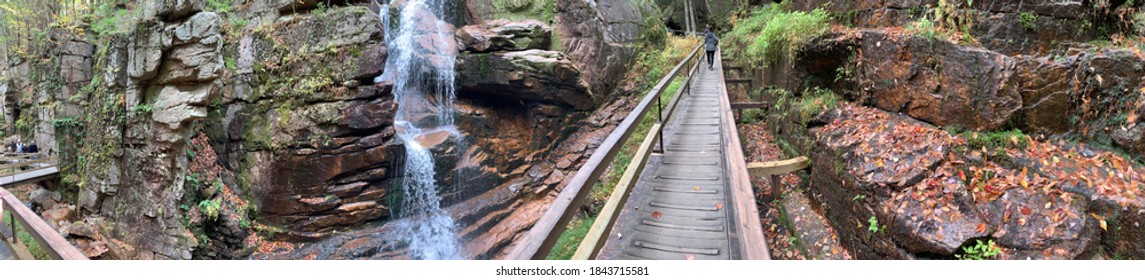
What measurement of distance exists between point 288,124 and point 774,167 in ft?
34.6

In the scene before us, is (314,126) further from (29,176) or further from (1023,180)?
(1023,180)

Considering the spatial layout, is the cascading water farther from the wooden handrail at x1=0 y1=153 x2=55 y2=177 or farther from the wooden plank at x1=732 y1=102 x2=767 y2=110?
the wooden handrail at x1=0 y1=153 x2=55 y2=177

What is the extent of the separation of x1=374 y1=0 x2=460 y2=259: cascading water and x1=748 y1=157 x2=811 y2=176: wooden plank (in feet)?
25.0

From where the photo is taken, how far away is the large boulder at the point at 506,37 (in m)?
12.7

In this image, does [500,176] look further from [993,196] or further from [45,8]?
[45,8]

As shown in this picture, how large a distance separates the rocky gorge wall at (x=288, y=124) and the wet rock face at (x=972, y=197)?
7.48 metres

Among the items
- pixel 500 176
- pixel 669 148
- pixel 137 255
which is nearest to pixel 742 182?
pixel 669 148

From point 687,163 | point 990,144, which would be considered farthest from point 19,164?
point 990,144

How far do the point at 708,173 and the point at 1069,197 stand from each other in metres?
3.23

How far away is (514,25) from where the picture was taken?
1290 centimetres

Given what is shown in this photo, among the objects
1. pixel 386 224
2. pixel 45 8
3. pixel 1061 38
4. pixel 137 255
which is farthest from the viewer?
pixel 45 8

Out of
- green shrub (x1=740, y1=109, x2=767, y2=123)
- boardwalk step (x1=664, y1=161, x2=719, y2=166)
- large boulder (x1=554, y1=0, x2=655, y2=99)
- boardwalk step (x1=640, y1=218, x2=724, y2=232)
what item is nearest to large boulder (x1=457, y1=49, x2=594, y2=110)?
large boulder (x1=554, y1=0, x2=655, y2=99)

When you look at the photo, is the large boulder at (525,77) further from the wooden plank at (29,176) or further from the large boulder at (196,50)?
the wooden plank at (29,176)

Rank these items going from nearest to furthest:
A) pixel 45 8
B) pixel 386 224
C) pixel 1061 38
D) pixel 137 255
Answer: pixel 1061 38
pixel 137 255
pixel 386 224
pixel 45 8
